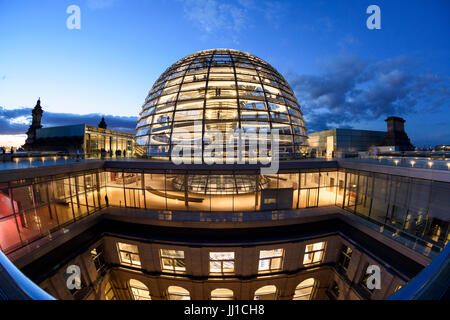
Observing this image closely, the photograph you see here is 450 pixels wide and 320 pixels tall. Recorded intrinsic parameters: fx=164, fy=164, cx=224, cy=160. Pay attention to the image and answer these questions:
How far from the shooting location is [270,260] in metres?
11.8

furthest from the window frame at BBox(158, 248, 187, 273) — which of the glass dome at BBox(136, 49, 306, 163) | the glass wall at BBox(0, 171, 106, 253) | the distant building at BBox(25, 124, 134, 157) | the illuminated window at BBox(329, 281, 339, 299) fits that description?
the distant building at BBox(25, 124, 134, 157)

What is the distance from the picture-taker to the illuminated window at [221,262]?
11.4 meters

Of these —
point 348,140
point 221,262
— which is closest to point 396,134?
point 348,140

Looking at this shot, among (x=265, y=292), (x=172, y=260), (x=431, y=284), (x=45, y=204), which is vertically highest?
(x=431, y=284)

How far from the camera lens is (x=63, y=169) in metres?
10.9

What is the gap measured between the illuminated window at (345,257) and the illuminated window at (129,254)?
15.5 meters

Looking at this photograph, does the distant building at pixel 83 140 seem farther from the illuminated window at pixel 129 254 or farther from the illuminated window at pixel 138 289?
the illuminated window at pixel 138 289

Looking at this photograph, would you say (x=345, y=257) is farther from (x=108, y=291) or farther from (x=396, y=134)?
(x=396, y=134)

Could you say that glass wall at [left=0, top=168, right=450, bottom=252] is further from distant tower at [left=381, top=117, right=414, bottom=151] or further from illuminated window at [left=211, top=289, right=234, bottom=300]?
distant tower at [left=381, top=117, right=414, bottom=151]

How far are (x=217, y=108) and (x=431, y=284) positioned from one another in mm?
13955

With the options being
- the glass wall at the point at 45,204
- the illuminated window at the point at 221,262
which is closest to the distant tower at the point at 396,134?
the illuminated window at the point at 221,262

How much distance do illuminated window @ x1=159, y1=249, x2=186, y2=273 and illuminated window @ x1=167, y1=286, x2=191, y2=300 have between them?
1920 mm

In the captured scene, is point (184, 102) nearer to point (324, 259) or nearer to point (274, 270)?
point (274, 270)

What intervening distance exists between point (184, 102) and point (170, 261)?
518 inches
